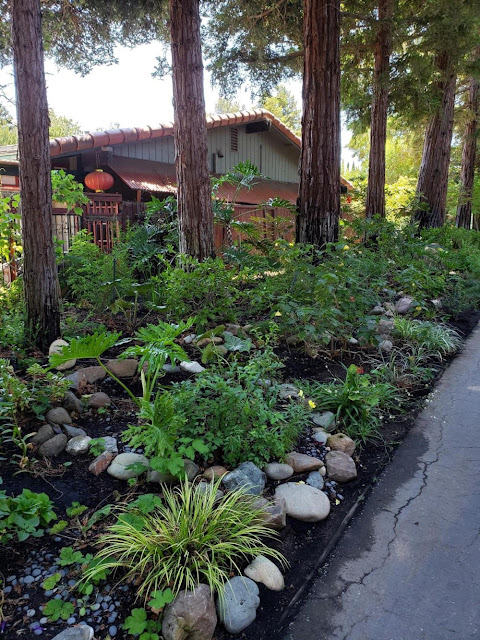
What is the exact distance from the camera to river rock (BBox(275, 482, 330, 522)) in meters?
2.52

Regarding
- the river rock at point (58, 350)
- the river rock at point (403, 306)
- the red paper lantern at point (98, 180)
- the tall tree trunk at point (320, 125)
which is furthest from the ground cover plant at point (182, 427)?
the red paper lantern at point (98, 180)

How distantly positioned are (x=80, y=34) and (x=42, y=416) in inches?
283

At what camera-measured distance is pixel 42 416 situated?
2.95 m

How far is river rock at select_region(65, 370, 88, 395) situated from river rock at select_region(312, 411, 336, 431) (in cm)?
173

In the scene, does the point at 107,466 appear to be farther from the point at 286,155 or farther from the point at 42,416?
the point at 286,155

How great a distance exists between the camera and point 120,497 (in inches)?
98.6

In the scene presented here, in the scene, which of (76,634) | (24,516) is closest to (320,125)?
(24,516)

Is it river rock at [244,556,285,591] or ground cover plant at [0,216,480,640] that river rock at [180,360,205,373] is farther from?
river rock at [244,556,285,591]

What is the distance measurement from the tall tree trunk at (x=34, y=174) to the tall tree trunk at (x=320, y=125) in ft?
13.0

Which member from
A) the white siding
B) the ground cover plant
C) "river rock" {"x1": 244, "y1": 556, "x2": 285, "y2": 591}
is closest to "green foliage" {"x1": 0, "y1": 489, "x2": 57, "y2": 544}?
the ground cover plant

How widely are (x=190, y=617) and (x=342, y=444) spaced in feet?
5.34

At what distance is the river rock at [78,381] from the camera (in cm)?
347

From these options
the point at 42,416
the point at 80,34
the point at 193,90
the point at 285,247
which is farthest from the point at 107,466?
the point at 80,34

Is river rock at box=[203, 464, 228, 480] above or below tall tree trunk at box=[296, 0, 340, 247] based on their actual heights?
below
